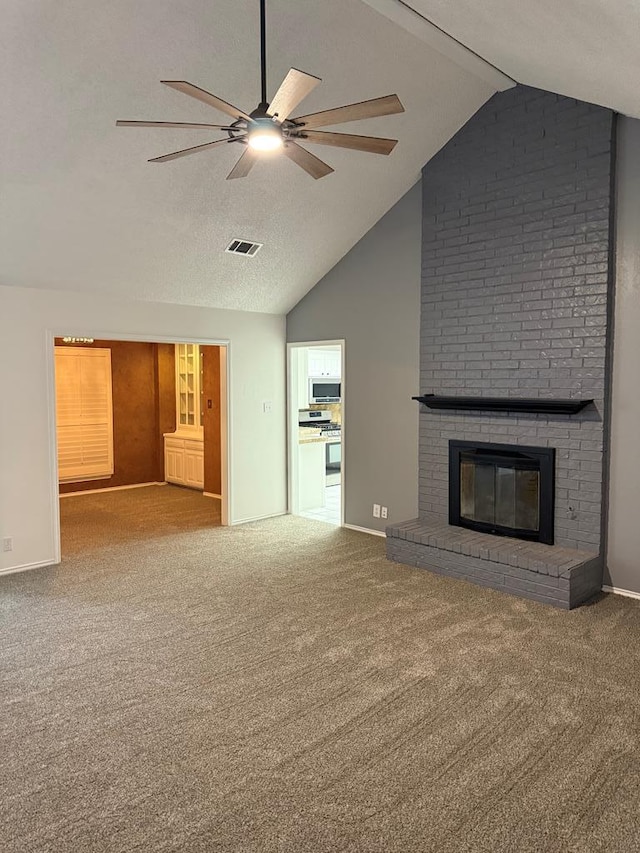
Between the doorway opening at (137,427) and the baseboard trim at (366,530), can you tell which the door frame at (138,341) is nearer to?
the doorway opening at (137,427)

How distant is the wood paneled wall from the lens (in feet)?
28.8

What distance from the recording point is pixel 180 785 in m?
2.50

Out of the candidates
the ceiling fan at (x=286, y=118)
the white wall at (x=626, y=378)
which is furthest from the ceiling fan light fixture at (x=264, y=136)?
the white wall at (x=626, y=378)

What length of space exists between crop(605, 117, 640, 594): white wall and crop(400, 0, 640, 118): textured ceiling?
428 mm

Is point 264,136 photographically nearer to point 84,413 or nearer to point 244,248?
point 244,248

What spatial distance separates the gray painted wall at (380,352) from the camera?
19.1ft

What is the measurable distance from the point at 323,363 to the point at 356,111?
641 centimetres

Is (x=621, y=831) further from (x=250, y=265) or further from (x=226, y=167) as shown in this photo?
(x=250, y=265)

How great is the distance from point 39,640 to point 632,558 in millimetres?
4106

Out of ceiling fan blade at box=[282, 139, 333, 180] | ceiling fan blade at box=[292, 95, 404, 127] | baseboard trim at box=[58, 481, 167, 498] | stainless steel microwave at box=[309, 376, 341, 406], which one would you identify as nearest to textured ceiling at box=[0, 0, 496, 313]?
ceiling fan blade at box=[282, 139, 333, 180]

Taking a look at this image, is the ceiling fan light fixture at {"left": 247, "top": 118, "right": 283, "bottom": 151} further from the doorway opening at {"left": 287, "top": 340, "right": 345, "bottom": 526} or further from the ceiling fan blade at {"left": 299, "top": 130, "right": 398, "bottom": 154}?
the doorway opening at {"left": 287, "top": 340, "right": 345, "bottom": 526}

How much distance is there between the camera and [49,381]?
5.22 meters

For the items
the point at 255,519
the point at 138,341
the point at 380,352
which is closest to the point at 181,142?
the point at 138,341

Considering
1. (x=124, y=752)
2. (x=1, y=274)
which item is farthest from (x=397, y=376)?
(x=124, y=752)
